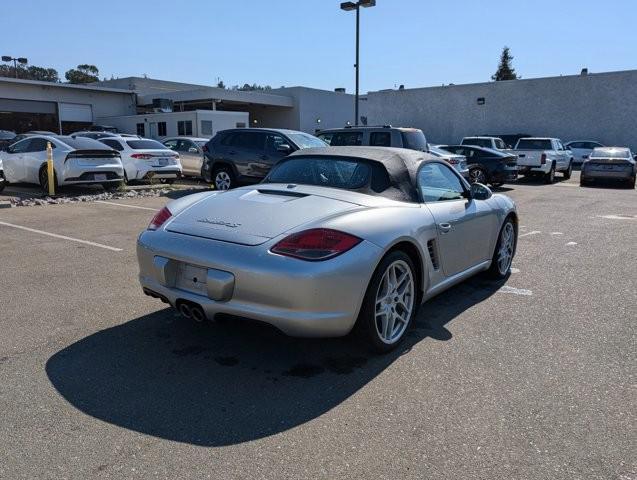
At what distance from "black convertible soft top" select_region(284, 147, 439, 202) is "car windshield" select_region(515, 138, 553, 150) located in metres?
17.9

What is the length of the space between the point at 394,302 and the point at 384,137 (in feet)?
32.4

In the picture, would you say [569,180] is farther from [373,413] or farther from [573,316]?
[373,413]

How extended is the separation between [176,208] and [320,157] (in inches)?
53.0

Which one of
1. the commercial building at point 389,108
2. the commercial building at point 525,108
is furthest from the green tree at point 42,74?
the commercial building at point 525,108

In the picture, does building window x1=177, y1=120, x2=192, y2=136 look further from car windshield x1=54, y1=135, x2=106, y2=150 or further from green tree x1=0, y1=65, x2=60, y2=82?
green tree x1=0, y1=65, x2=60, y2=82

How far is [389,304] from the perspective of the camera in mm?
3842

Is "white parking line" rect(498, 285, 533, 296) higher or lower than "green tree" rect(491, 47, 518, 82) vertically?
lower

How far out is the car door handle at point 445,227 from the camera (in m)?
4.31

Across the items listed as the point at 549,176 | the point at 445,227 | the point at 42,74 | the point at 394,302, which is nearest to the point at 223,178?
the point at 445,227

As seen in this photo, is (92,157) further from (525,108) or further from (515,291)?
(525,108)

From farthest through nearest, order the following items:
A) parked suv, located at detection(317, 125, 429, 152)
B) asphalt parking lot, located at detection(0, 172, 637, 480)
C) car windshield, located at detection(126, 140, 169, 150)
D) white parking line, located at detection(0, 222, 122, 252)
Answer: car windshield, located at detection(126, 140, 169, 150), parked suv, located at detection(317, 125, 429, 152), white parking line, located at detection(0, 222, 122, 252), asphalt parking lot, located at detection(0, 172, 637, 480)

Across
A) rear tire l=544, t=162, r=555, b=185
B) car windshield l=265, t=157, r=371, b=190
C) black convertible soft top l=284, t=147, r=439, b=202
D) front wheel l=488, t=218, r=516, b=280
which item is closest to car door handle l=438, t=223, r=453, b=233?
black convertible soft top l=284, t=147, r=439, b=202

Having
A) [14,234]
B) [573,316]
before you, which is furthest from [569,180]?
[14,234]

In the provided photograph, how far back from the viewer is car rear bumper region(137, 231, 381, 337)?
3203mm
